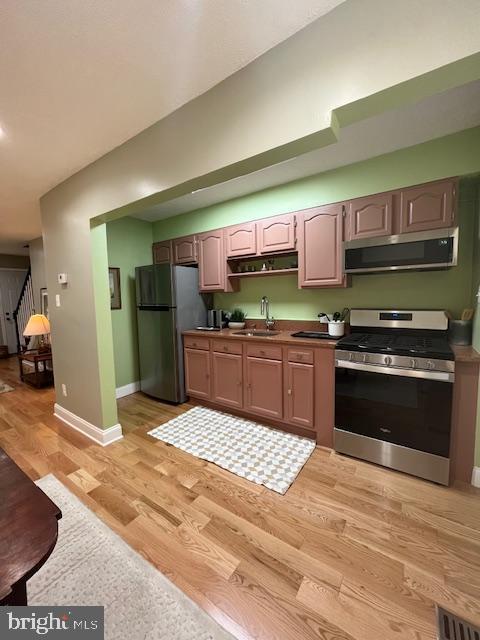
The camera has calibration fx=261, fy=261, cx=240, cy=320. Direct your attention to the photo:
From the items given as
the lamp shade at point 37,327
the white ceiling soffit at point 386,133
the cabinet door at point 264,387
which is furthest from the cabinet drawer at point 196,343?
the lamp shade at point 37,327

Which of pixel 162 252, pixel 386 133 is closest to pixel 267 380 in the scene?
pixel 386 133

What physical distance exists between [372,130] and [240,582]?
9.67 feet

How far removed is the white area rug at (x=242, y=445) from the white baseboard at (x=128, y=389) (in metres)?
1.17

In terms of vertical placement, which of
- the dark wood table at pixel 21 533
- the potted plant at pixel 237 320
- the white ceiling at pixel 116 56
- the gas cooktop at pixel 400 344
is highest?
the white ceiling at pixel 116 56

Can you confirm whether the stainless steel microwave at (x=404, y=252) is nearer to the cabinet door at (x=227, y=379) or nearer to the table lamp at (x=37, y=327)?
the cabinet door at (x=227, y=379)

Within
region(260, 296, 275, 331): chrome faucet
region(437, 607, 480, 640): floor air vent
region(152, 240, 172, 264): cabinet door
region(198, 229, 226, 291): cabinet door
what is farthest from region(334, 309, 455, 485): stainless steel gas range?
region(152, 240, 172, 264): cabinet door

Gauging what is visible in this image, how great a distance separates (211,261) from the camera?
3.25 m

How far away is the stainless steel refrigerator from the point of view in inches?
126

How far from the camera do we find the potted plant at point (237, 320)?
333 centimetres

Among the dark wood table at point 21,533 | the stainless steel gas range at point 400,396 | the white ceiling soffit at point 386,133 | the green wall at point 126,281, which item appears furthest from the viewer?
the green wall at point 126,281

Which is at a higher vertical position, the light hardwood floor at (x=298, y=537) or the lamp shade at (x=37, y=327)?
the lamp shade at (x=37, y=327)

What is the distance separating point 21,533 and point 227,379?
7.26ft

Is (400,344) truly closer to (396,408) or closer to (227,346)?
(396,408)

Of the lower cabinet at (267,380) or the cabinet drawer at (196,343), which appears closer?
the lower cabinet at (267,380)
